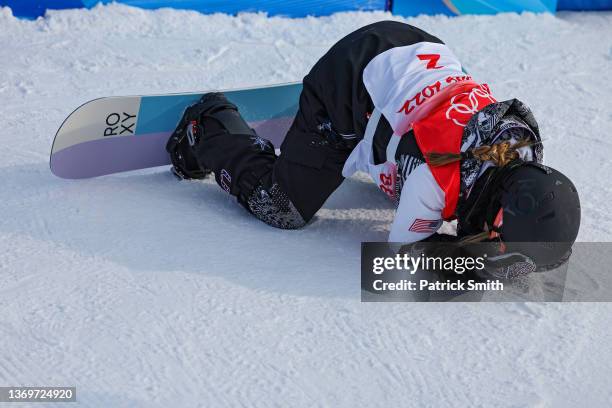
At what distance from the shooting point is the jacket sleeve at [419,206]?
1.74 meters

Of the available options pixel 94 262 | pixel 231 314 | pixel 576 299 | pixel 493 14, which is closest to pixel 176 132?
pixel 94 262

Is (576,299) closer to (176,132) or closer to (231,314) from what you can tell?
(231,314)

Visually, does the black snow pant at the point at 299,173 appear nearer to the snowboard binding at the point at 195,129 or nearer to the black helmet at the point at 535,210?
the snowboard binding at the point at 195,129

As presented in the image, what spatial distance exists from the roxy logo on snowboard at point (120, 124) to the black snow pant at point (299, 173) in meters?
0.40

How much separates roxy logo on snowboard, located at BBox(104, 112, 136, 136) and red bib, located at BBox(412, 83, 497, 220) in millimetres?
969

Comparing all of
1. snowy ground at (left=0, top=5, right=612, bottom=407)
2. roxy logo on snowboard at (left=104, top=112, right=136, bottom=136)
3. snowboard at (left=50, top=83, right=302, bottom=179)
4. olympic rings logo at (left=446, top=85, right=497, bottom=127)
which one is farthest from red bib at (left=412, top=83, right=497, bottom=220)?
roxy logo on snowboard at (left=104, top=112, right=136, bottom=136)

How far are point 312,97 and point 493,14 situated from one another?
205 centimetres

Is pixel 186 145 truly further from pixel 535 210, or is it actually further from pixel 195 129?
pixel 535 210

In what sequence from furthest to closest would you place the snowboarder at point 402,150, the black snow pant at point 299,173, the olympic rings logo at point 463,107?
the black snow pant at point 299,173
the olympic rings logo at point 463,107
the snowboarder at point 402,150

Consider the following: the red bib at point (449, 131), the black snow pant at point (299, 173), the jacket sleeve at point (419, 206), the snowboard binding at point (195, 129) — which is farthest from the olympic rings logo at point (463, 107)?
the snowboard binding at point (195, 129)

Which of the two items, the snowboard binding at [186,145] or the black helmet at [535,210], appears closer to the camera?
the black helmet at [535,210]

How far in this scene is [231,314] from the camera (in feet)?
5.71

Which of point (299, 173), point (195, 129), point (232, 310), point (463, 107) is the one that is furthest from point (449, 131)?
point (195, 129)

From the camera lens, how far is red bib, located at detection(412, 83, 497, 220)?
5.67ft
